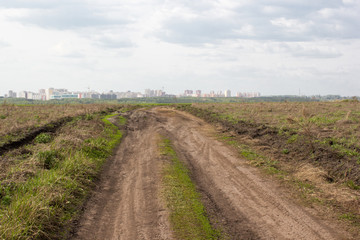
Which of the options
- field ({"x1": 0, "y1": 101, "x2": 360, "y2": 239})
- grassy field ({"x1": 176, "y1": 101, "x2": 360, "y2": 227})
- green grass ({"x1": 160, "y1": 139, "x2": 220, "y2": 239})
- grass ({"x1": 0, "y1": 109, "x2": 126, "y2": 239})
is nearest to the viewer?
grass ({"x1": 0, "y1": 109, "x2": 126, "y2": 239})

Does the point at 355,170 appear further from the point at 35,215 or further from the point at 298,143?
the point at 35,215

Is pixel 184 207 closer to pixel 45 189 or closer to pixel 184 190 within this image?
pixel 184 190

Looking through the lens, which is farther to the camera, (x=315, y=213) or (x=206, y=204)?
(x=206, y=204)

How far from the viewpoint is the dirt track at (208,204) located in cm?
742

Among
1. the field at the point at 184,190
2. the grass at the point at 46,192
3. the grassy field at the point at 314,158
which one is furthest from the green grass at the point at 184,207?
the grassy field at the point at 314,158

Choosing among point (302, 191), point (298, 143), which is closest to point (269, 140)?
point (298, 143)

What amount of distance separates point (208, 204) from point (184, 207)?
2.78ft

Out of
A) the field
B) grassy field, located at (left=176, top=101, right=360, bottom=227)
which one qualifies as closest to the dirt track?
the field

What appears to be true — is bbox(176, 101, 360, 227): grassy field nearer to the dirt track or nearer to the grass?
the dirt track

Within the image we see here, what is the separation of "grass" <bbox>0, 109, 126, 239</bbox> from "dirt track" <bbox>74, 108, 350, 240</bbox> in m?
0.57

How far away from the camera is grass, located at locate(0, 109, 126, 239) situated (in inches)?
273

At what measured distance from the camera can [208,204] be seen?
923 centimetres

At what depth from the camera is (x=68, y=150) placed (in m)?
14.4

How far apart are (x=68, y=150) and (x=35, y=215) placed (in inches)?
294
